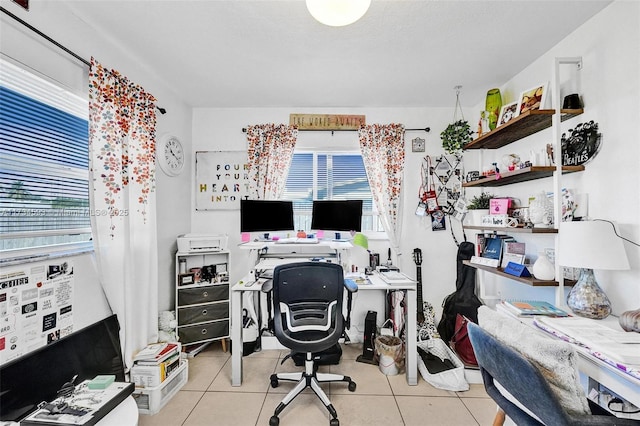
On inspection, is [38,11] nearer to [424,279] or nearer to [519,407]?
[519,407]

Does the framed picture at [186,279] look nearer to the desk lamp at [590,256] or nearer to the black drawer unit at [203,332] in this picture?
the black drawer unit at [203,332]

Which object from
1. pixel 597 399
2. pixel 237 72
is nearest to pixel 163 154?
pixel 237 72

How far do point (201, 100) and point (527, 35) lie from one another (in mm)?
2798

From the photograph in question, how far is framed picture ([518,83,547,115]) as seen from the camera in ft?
5.86

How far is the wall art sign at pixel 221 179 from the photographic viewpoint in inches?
118

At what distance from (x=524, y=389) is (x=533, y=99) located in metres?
1.83

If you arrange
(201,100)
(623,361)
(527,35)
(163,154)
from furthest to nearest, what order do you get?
(201,100), (163,154), (527,35), (623,361)

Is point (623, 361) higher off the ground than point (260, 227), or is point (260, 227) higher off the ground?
point (260, 227)

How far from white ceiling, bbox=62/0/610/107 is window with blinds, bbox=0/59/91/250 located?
0.58m

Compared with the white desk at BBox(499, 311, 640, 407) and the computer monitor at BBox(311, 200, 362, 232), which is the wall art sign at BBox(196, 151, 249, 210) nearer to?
the computer monitor at BBox(311, 200, 362, 232)

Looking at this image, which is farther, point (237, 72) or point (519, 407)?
point (237, 72)

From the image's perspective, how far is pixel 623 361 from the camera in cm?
98

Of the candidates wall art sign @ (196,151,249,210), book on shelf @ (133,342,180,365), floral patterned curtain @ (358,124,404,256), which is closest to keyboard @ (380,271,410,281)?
floral patterned curtain @ (358,124,404,256)

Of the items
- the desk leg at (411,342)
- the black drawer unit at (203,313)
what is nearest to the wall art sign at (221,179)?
the black drawer unit at (203,313)
